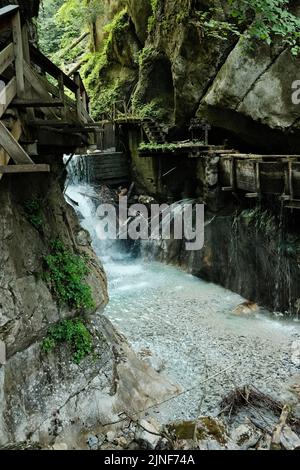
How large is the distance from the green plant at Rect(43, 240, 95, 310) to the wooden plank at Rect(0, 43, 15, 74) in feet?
10.4

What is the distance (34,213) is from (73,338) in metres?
2.29

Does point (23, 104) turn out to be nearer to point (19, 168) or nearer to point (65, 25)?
point (19, 168)

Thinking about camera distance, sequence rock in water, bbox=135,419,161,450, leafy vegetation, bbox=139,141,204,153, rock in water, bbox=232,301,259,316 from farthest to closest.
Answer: leafy vegetation, bbox=139,141,204,153 → rock in water, bbox=232,301,259,316 → rock in water, bbox=135,419,161,450

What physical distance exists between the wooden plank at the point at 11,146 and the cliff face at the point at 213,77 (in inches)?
341

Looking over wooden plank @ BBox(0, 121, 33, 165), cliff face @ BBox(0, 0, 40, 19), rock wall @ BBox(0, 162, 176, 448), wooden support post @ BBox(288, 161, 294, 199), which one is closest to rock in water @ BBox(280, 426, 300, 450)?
rock wall @ BBox(0, 162, 176, 448)

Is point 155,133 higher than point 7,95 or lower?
higher

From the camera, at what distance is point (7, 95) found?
15.3 feet

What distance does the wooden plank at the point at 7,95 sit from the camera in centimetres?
457

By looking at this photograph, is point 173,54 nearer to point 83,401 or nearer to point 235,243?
point 235,243

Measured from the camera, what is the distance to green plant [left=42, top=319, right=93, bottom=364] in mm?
6355

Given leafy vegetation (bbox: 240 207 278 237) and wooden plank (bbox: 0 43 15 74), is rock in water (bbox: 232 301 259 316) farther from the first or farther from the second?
wooden plank (bbox: 0 43 15 74)

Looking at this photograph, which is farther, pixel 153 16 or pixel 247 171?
pixel 153 16

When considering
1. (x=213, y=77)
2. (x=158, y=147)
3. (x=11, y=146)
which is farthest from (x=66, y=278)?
(x=213, y=77)

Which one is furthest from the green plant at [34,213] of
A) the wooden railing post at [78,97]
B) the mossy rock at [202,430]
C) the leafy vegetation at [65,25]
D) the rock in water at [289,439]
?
the leafy vegetation at [65,25]
